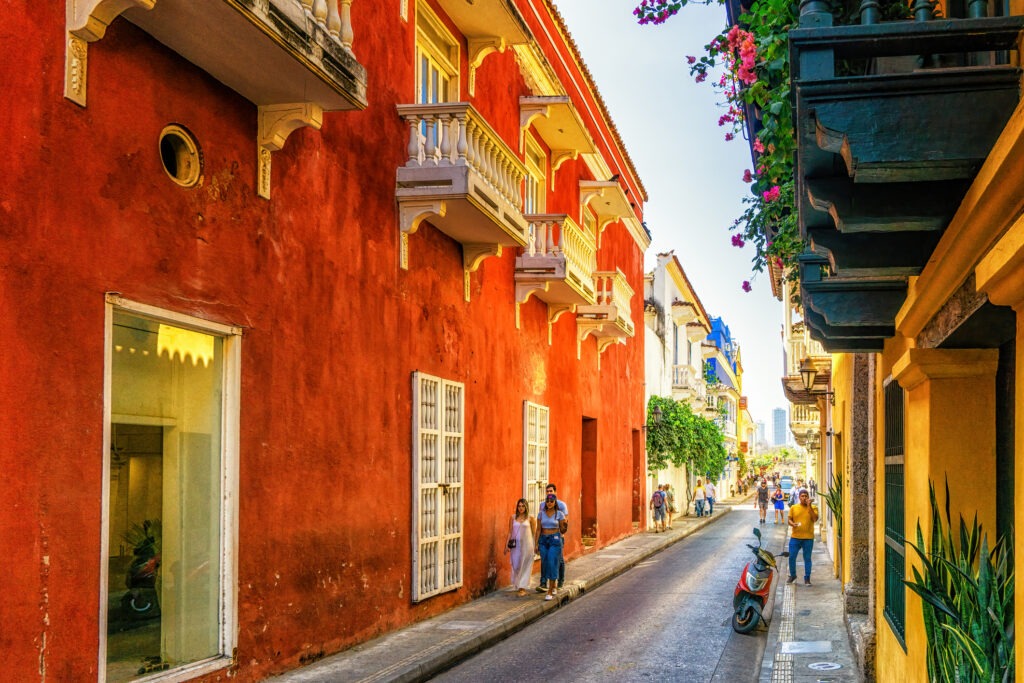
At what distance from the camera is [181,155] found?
7711 mm

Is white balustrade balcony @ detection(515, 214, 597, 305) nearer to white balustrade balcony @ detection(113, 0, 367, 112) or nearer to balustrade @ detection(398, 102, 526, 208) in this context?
balustrade @ detection(398, 102, 526, 208)

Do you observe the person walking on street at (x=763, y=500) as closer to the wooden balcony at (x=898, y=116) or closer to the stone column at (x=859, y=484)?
the stone column at (x=859, y=484)

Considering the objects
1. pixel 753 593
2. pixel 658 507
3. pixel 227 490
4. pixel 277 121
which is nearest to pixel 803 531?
pixel 753 593

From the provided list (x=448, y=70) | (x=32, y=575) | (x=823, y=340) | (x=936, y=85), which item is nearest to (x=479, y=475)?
(x=448, y=70)

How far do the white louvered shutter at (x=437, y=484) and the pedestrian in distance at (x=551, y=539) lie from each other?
5.94ft

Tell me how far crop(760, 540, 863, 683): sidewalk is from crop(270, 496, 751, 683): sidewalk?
113 inches

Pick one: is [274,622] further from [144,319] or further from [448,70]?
[448,70]

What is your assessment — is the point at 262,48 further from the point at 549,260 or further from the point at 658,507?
the point at 658,507

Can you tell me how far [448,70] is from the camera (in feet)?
44.5

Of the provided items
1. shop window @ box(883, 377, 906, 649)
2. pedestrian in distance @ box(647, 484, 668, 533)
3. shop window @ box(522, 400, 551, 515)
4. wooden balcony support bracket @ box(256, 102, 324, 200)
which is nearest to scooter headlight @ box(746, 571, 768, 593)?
shop window @ box(883, 377, 906, 649)

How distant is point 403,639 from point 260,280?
411 cm

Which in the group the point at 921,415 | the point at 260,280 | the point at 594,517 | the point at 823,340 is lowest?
the point at 594,517

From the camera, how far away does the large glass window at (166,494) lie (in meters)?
7.06

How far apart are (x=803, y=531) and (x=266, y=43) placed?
12.0 metres
